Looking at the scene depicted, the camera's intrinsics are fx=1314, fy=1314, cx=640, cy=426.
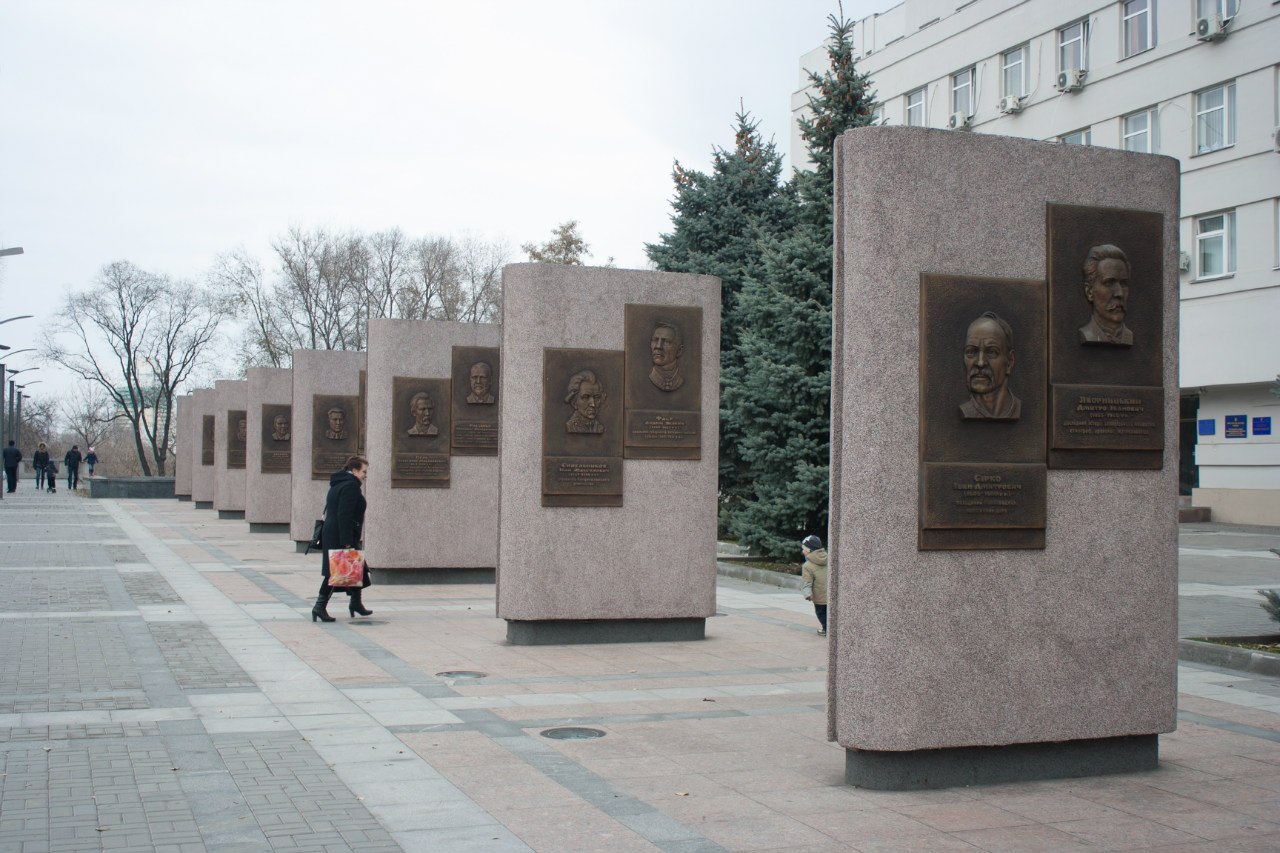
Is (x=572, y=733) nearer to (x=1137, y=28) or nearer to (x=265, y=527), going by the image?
(x=265, y=527)

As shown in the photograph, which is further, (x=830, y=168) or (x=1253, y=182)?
(x=1253, y=182)

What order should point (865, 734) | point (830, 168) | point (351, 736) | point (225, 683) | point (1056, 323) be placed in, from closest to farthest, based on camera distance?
point (865, 734)
point (1056, 323)
point (351, 736)
point (225, 683)
point (830, 168)

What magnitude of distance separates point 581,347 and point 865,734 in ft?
20.8

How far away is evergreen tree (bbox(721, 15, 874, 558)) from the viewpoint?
20109 millimetres

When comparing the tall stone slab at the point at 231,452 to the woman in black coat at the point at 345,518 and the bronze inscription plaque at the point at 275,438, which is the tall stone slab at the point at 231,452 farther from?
the woman in black coat at the point at 345,518

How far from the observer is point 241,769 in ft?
23.4

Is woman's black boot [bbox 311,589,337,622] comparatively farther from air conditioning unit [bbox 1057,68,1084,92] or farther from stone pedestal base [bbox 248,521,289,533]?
air conditioning unit [bbox 1057,68,1084,92]

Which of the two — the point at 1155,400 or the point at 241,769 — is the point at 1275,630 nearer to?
the point at 1155,400

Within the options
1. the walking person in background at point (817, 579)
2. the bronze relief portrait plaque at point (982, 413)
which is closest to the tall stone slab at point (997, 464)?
the bronze relief portrait plaque at point (982, 413)

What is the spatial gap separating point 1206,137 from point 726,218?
13814 mm

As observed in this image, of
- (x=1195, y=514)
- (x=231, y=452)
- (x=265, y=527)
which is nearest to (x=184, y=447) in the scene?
(x=231, y=452)

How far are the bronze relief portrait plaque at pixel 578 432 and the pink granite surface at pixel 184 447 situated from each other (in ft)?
123

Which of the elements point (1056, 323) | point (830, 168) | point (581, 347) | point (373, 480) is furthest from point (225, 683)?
point (830, 168)

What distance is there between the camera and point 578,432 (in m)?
12.4
